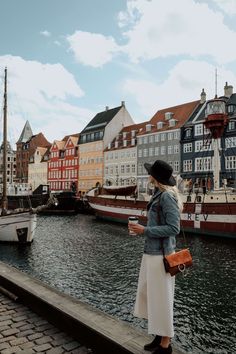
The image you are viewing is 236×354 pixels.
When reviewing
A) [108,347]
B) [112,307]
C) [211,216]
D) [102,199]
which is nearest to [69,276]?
[112,307]

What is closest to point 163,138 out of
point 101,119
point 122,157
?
point 122,157

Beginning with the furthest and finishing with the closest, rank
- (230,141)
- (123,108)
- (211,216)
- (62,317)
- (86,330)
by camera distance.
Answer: (123,108)
(230,141)
(211,216)
(62,317)
(86,330)

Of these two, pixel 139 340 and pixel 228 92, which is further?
pixel 228 92

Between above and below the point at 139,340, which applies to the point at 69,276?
below

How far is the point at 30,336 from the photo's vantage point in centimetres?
429

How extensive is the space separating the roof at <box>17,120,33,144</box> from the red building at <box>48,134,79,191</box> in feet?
60.8

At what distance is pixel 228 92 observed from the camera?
152 feet

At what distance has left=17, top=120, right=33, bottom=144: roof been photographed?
96.6 m

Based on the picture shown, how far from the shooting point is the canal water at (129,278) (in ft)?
25.8

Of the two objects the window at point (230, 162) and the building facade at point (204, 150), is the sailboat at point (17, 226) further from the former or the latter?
the window at point (230, 162)

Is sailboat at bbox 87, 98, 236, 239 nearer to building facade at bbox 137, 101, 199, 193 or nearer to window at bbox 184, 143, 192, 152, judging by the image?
window at bbox 184, 143, 192, 152

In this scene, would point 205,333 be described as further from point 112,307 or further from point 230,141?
point 230,141

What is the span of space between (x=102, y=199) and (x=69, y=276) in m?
26.1

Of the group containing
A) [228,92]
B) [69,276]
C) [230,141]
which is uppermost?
[228,92]
